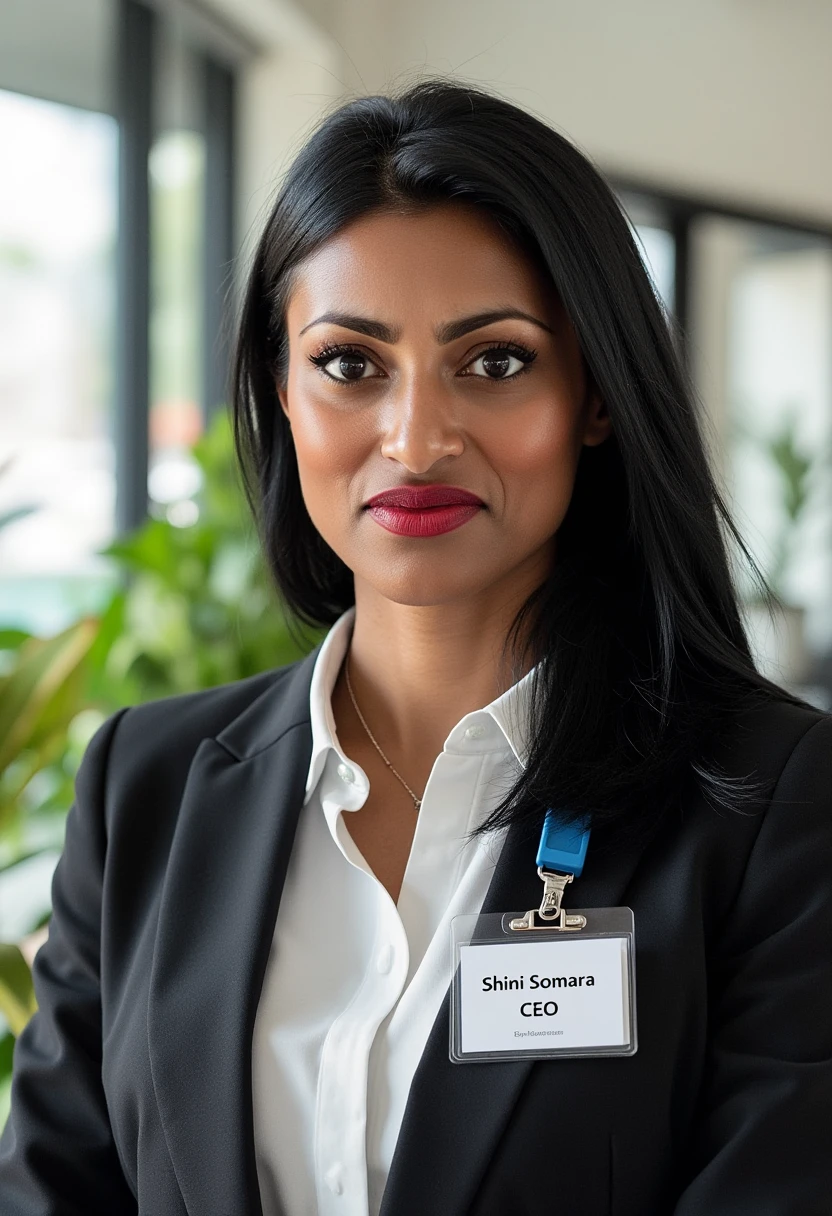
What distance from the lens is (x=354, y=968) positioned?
4.13 ft

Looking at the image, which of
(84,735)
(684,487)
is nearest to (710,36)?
(84,735)

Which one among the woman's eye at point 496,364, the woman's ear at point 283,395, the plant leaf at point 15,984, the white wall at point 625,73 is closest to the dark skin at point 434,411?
the woman's eye at point 496,364

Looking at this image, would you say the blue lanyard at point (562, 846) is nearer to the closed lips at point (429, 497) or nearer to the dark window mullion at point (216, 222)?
the closed lips at point (429, 497)

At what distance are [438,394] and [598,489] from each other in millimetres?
263

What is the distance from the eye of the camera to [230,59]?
12.7 feet

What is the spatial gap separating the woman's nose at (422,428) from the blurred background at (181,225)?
446mm

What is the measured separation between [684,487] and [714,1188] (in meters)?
0.64

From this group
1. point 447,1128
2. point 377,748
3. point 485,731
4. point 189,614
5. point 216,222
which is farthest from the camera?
point 216,222

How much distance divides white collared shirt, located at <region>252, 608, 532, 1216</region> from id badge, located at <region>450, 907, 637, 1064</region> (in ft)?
0.16

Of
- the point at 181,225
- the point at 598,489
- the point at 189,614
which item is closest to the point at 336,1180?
the point at 598,489

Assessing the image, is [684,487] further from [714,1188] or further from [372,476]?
[714,1188]

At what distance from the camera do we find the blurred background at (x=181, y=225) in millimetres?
2840

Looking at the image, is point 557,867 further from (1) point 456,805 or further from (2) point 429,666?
(2) point 429,666

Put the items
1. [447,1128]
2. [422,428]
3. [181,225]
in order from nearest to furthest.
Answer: [447,1128] < [422,428] < [181,225]
